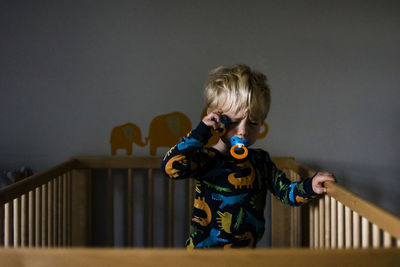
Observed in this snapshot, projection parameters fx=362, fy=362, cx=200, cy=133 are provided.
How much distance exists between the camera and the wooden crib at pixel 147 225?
0.49 meters

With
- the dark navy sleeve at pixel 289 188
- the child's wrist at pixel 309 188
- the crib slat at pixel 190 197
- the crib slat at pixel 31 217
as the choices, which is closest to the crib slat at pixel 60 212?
the crib slat at pixel 31 217

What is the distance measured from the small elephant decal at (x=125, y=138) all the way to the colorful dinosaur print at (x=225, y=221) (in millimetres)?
643

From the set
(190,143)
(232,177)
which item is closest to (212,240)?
(232,177)

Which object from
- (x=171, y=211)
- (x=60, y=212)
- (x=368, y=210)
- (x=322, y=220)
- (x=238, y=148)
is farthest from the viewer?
(x=171, y=211)

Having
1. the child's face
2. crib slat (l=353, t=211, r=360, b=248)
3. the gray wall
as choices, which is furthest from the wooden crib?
the child's face

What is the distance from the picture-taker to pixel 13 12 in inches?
56.9

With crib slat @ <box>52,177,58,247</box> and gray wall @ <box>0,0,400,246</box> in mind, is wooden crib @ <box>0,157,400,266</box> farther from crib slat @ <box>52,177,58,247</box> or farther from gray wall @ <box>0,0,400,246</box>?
gray wall @ <box>0,0,400,246</box>

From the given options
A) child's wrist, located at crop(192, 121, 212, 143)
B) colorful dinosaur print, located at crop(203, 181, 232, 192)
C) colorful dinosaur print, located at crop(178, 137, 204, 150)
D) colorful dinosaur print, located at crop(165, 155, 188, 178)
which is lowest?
colorful dinosaur print, located at crop(203, 181, 232, 192)

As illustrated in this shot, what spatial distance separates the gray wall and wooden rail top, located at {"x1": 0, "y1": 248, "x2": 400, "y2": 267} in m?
1.00

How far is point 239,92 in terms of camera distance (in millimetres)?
910

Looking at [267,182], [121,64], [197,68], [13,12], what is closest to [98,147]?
[121,64]

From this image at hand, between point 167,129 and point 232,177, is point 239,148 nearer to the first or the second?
point 232,177

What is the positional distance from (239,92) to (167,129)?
0.61 m

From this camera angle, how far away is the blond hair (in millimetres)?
906
